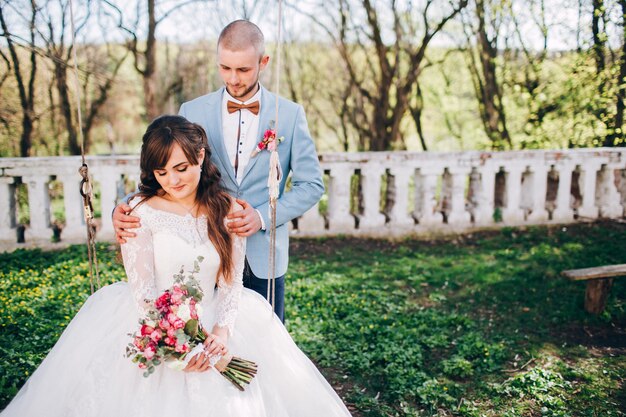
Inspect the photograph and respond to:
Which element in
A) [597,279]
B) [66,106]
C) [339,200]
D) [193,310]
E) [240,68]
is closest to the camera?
[193,310]

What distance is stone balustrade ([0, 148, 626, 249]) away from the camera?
241 inches

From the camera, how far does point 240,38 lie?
2.52 m

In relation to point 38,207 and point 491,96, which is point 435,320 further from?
point 491,96

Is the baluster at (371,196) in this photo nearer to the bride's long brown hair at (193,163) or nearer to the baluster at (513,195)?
the baluster at (513,195)

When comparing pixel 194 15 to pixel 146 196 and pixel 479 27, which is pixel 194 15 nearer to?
pixel 479 27

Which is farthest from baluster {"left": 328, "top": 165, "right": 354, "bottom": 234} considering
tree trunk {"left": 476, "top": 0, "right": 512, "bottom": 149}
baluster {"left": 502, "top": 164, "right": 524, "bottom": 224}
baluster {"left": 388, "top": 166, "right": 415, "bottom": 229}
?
tree trunk {"left": 476, "top": 0, "right": 512, "bottom": 149}

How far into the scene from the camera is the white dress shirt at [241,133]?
→ 2.78 metres

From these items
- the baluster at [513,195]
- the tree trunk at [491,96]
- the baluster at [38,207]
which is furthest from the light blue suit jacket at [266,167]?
the tree trunk at [491,96]

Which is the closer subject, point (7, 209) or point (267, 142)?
point (267, 142)

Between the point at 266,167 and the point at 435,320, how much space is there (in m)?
2.37

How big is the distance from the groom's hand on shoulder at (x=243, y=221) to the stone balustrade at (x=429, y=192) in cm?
392

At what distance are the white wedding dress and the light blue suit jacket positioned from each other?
0.23 m

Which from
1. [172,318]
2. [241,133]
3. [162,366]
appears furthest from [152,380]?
[241,133]

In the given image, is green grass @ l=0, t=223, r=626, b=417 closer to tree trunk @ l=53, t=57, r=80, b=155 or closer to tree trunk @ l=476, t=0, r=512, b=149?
tree trunk @ l=476, t=0, r=512, b=149
